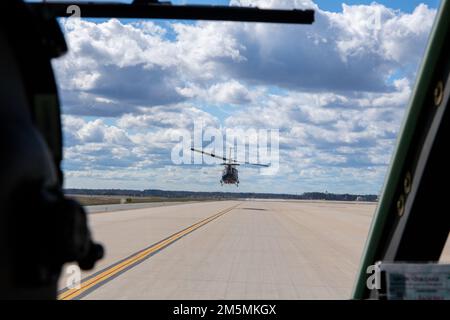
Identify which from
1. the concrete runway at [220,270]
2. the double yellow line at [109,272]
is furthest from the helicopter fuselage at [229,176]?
the double yellow line at [109,272]

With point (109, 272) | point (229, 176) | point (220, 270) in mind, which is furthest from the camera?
point (229, 176)

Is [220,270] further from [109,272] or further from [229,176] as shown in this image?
[229,176]

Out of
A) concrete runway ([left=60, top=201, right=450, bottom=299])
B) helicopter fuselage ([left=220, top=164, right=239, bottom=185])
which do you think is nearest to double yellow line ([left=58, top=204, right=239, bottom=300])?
concrete runway ([left=60, top=201, right=450, bottom=299])

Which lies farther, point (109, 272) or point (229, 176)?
point (229, 176)

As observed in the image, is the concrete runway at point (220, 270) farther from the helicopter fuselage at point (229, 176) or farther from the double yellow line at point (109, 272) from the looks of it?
the helicopter fuselage at point (229, 176)

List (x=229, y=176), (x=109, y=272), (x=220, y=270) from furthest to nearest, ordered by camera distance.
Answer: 1. (x=229, y=176)
2. (x=220, y=270)
3. (x=109, y=272)

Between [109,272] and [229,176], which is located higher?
[229,176]

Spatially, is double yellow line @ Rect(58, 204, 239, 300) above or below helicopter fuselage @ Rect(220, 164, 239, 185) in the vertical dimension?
below

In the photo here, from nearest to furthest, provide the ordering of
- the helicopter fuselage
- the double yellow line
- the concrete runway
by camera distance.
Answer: the double yellow line, the concrete runway, the helicopter fuselage

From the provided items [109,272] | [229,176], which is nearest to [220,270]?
[109,272]

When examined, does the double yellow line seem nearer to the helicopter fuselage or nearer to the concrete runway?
the concrete runway
